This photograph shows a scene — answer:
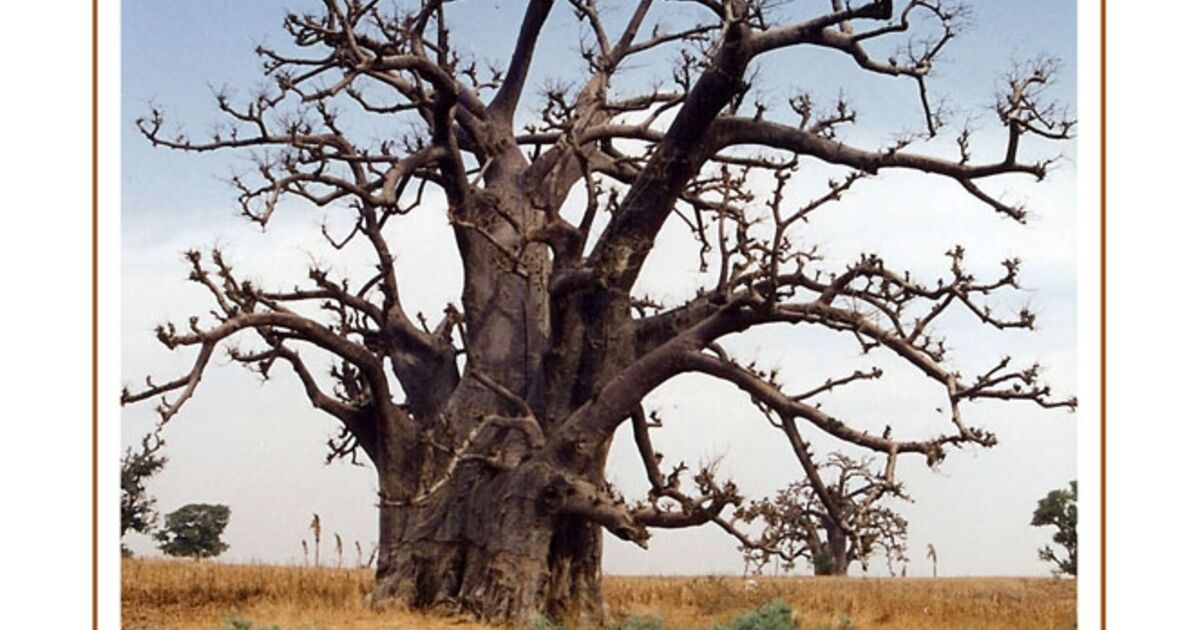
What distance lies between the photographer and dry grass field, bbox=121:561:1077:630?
30.7 feet

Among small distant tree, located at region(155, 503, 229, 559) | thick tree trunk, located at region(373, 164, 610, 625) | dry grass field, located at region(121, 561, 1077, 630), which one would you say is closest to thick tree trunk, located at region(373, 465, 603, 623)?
thick tree trunk, located at region(373, 164, 610, 625)

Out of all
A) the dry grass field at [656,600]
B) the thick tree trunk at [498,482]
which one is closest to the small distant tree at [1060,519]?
the dry grass field at [656,600]

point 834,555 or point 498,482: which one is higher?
point 498,482

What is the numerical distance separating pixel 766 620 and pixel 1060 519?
1655mm

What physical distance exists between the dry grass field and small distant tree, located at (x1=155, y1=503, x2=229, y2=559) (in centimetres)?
12

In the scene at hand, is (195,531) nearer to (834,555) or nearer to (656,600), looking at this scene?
(656,600)

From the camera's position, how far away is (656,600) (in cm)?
1027

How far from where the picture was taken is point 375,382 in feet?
35.3

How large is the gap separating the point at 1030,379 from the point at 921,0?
6.85 ft

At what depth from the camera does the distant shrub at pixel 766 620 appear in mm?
9055

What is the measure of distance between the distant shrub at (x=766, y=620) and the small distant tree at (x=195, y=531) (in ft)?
9.56

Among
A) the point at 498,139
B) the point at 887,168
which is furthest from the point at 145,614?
the point at 887,168
